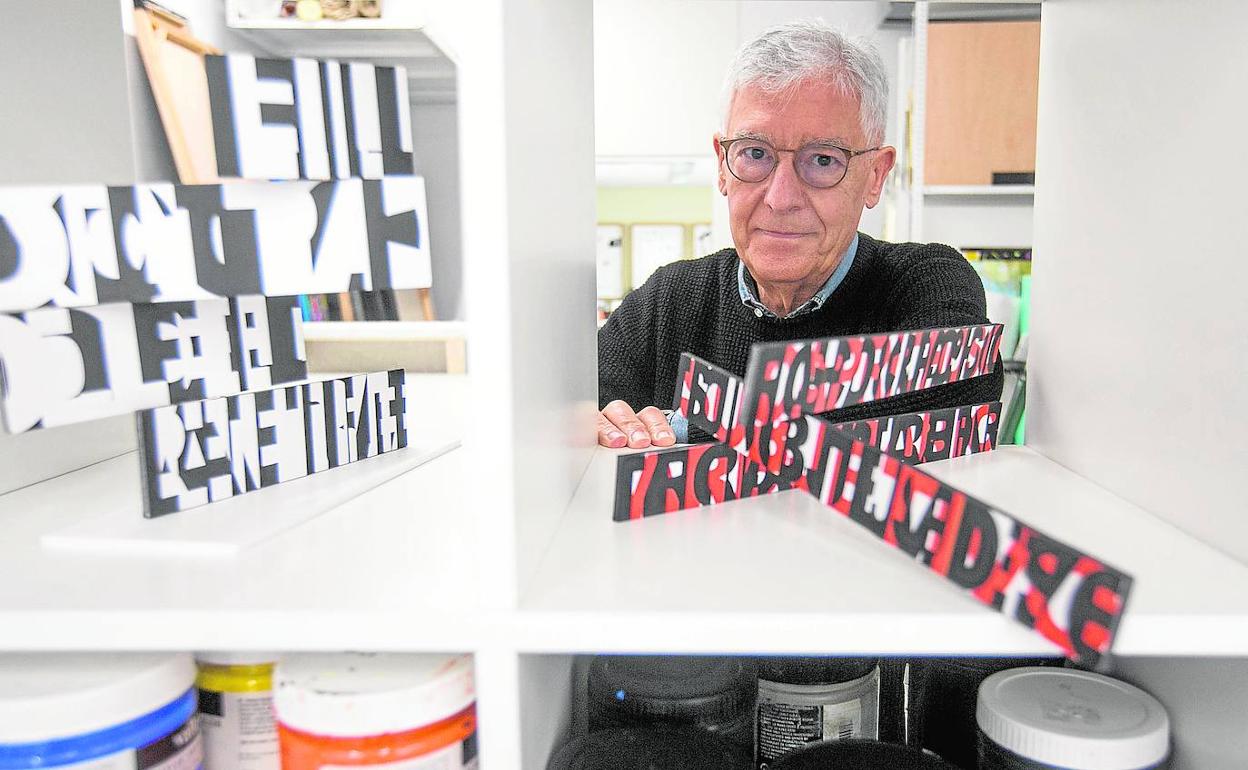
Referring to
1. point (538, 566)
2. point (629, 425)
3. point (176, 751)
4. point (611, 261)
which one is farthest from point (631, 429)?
point (611, 261)

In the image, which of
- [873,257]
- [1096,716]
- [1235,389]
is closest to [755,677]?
[1096,716]

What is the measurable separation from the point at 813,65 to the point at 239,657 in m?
1.19

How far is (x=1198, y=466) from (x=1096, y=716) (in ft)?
0.47

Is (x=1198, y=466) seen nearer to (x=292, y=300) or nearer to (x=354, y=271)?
(x=354, y=271)

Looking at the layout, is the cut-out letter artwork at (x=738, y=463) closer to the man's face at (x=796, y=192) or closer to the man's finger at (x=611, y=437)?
the man's finger at (x=611, y=437)

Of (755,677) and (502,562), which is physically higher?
(502,562)

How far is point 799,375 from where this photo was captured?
418 mm

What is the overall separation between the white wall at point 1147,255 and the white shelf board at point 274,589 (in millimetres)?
388

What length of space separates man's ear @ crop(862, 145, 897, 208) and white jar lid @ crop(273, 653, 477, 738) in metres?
1.23

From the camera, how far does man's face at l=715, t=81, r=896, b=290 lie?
4.31ft

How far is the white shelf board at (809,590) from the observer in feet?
1.17

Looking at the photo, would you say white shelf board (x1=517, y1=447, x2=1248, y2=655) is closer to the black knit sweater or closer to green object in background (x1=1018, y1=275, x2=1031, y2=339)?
the black knit sweater

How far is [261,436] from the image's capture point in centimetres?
56

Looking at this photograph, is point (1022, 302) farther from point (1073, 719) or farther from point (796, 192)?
point (1073, 719)
